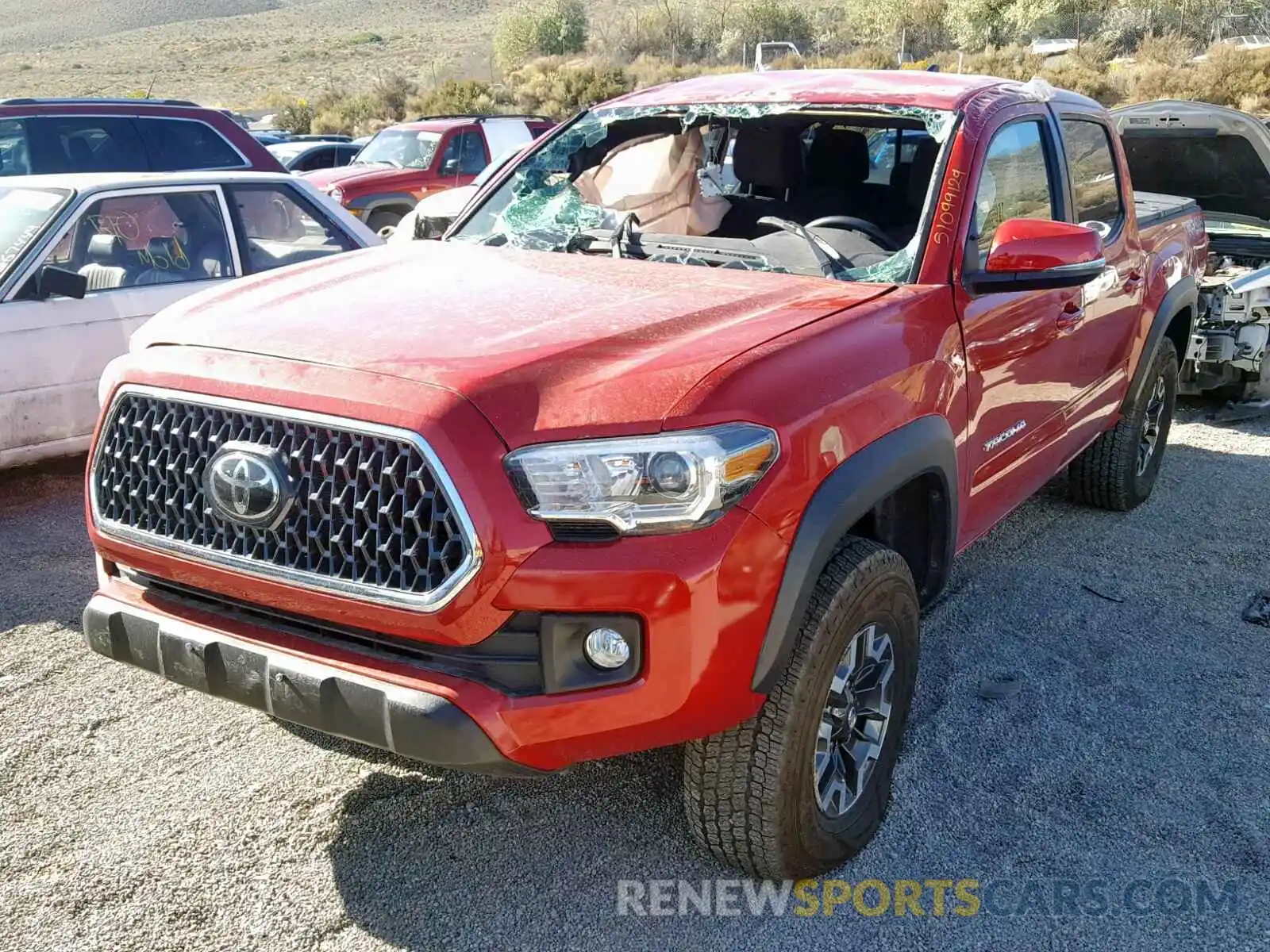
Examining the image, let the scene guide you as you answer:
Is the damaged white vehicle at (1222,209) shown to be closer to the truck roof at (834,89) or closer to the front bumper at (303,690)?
the truck roof at (834,89)

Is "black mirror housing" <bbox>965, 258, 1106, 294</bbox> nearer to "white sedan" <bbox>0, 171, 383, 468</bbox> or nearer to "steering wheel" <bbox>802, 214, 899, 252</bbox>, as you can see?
"steering wheel" <bbox>802, 214, 899, 252</bbox>

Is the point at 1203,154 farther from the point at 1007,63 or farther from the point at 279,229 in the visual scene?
the point at 1007,63

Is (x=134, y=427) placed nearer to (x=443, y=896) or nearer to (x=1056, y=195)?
(x=443, y=896)

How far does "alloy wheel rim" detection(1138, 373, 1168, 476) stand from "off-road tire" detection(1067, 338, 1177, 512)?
18 millimetres

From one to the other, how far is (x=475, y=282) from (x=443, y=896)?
156 cm

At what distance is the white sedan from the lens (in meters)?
5.27

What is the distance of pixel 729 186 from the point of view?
4117mm

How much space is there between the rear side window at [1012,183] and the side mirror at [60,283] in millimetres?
3922

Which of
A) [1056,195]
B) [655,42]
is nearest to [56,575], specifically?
[1056,195]

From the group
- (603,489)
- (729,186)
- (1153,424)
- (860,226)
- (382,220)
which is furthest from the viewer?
(382,220)

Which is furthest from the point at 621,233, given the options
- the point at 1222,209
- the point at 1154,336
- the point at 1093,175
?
the point at 1222,209

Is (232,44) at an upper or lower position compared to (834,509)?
upper

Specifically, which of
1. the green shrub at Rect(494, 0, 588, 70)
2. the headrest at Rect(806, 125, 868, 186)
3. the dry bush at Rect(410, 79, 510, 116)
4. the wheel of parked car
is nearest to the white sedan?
the headrest at Rect(806, 125, 868, 186)

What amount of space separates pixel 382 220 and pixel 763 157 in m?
8.72
